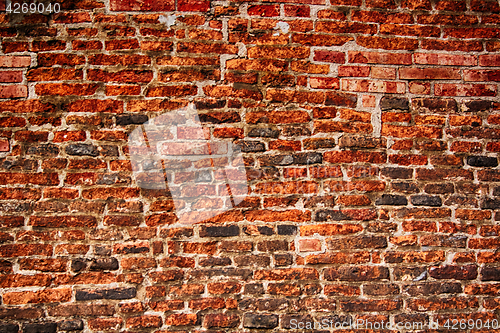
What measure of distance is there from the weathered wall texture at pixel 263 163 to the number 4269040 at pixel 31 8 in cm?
3

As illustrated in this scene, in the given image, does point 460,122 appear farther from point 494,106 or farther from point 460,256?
point 460,256

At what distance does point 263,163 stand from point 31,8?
1.50 metres

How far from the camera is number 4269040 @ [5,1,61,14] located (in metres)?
1.60

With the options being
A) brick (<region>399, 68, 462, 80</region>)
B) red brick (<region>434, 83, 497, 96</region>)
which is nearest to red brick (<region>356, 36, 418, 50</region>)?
brick (<region>399, 68, 462, 80</region>)

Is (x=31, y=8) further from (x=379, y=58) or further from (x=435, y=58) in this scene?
(x=435, y=58)

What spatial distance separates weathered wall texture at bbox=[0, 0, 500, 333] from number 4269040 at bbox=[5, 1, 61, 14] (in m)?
0.03

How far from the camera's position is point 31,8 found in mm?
1604

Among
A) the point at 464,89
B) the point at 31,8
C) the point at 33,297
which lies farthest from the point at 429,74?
the point at 33,297

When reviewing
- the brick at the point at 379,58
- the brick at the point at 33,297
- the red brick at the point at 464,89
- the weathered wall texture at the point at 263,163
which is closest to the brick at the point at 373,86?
the weathered wall texture at the point at 263,163

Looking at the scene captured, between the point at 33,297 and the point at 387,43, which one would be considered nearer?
the point at 33,297

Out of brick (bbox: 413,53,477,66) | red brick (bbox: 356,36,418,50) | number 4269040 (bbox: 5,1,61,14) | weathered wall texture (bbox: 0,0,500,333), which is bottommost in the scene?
weathered wall texture (bbox: 0,0,500,333)

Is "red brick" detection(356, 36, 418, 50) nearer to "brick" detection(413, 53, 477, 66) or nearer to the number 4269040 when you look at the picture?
"brick" detection(413, 53, 477, 66)

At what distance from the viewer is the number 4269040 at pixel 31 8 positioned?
1604mm

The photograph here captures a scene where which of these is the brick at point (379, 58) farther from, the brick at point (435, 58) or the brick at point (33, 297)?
the brick at point (33, 297)
